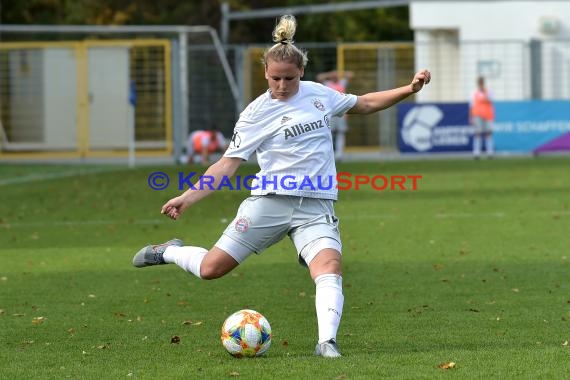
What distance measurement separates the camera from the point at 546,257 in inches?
531

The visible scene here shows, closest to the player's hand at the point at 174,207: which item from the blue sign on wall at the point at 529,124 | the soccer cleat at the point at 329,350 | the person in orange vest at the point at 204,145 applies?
the soccer cleat at the point at 329,350

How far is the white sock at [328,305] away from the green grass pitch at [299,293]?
0.60 feet

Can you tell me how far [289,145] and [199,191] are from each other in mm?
597

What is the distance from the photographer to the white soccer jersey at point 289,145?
8.07 metres

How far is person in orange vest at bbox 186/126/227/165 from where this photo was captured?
3059 centimetres

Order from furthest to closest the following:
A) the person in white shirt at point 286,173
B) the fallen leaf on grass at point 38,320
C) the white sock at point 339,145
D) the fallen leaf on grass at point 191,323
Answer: the white sock at point 339,145
the fallen leaf on grass at point 38,320
the fallen leaf on grass at point 191,323
the person in white shirt at point 286,173

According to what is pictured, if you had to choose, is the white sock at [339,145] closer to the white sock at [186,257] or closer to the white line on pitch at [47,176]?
the white line on pitch at [47,176]

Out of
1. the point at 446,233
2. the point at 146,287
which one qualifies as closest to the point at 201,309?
the point at 146,287

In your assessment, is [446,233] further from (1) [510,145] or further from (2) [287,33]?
(1) [510,145]

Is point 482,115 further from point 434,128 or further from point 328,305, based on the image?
point 328,305

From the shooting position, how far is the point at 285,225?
322 inches

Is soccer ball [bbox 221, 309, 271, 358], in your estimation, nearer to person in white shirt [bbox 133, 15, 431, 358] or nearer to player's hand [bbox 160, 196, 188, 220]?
person in white shirt [bbox 133, 15, 431, 358]

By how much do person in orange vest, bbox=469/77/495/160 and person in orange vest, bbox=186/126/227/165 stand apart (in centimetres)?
585

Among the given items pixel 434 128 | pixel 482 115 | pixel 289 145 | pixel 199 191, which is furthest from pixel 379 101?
pixel 434 128
